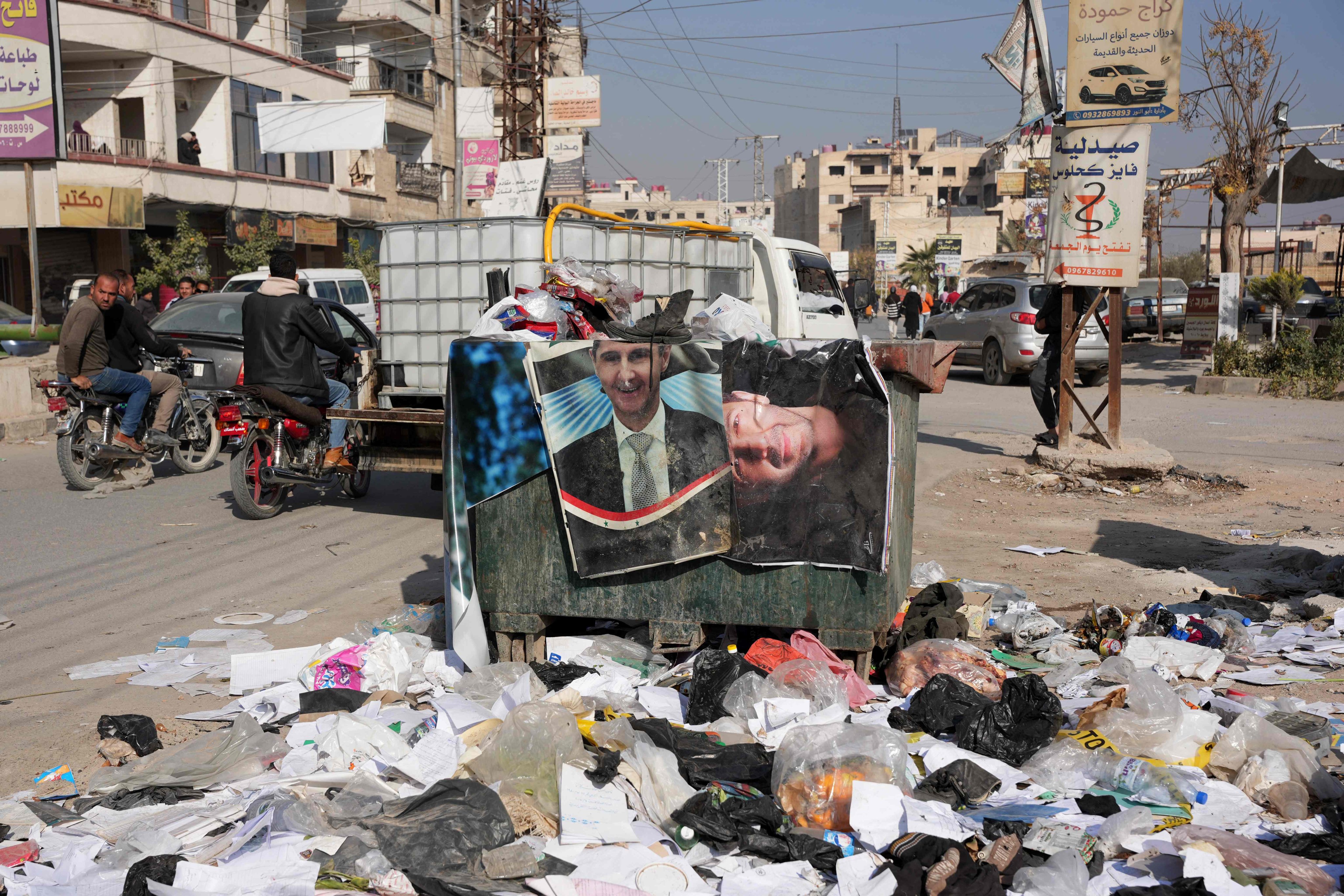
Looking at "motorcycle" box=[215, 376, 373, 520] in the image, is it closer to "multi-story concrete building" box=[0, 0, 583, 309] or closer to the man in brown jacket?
the man in brown jacket

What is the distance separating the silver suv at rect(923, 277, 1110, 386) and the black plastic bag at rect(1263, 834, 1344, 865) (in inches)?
610

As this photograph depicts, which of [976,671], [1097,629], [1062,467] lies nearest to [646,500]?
[976,671]

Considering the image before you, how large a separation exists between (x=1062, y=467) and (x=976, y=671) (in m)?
6.18

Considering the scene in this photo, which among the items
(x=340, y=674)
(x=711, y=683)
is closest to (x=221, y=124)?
(x=340, y=674)

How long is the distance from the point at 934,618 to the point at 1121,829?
5.70ft

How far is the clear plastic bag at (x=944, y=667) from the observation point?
175 inches

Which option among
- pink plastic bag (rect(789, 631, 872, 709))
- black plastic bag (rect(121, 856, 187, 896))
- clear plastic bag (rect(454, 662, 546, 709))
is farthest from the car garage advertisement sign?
black plastic bag (rect(121, 856, 187, 896))

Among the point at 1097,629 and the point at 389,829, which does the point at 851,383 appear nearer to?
the point at 1097,629

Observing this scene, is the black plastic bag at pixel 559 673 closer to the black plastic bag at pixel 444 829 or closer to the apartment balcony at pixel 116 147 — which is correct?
the black plastic bag at pixel 444 829

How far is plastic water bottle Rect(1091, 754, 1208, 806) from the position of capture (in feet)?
11.7

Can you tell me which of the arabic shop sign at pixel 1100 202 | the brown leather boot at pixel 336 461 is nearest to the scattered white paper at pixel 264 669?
the brown leather boot at pixel 336 461

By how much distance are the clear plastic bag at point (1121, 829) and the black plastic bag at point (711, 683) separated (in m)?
1.44

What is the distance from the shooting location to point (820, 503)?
4.42 meters

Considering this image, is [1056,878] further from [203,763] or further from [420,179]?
[420,179]
